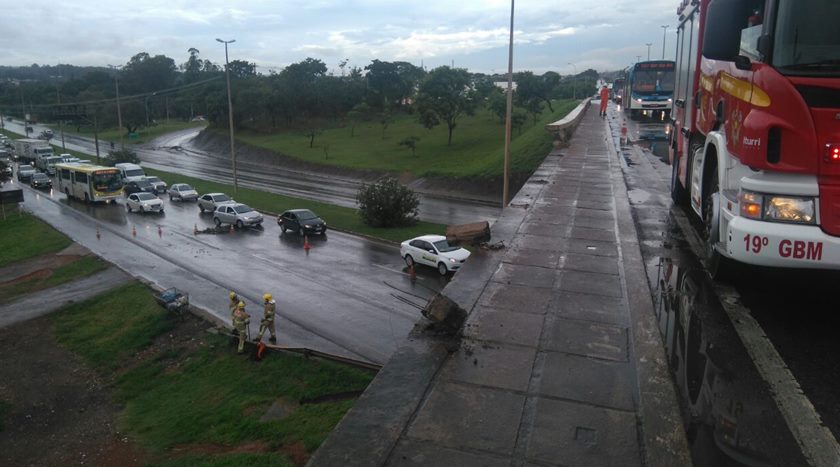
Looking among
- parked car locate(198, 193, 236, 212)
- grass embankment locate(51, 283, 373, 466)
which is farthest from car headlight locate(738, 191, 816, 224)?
parked car locate(198, 193, 236, 212)

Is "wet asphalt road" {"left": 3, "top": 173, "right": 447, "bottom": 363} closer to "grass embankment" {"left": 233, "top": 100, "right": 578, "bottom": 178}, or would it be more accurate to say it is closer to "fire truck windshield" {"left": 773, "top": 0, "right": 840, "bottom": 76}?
"fire truck windshield" {"left": 773, "top": 0, "right": 840, "bottom": 76}

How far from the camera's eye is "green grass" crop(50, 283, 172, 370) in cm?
1735

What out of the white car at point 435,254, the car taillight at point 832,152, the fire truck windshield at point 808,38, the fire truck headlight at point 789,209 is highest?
the fire truck windshield at point 808,38

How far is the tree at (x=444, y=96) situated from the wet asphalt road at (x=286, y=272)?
96.5ft

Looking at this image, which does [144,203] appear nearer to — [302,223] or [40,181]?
[302,223]

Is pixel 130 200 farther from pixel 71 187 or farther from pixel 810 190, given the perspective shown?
pixel 810 190

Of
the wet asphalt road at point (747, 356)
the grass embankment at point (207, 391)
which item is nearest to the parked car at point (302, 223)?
the grass embankment at point (207, 391)

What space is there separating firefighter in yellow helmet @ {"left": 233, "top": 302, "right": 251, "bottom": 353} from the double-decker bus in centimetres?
3378

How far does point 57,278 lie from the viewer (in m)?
24.5

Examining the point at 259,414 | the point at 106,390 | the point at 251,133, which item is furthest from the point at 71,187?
the point at 251,133

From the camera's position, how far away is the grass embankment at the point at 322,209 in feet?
102

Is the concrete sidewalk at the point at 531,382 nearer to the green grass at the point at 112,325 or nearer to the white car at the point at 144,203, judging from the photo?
the green grass at the point at 112,325

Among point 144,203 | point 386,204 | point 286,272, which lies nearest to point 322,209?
point 386,204

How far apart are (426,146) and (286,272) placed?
42.2 meters
